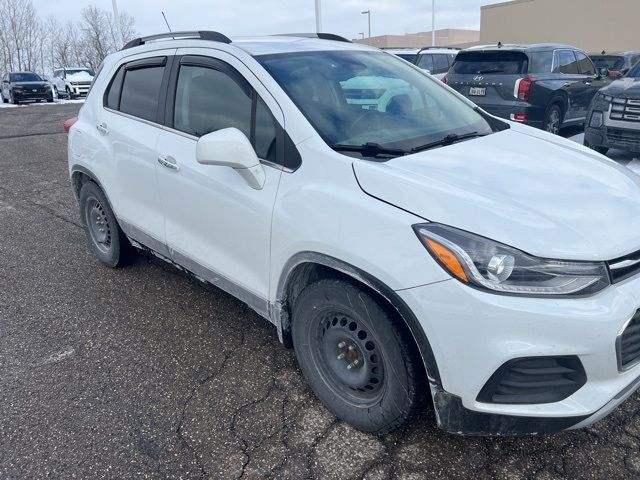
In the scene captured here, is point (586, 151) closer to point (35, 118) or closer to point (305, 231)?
point (305, 231)

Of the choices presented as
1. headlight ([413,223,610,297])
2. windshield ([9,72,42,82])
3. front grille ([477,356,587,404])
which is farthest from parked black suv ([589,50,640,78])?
windshield ([9,72,42,82])

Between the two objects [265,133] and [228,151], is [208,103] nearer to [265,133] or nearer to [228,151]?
[265,133]

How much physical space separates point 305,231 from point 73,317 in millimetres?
2219

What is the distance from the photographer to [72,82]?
28.6m

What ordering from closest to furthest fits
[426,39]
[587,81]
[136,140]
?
[136,140] → [587,81] → [426,39]

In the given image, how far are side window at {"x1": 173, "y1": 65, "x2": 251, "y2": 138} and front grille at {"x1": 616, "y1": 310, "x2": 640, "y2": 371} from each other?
1980 mm

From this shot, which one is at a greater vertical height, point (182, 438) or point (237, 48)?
point (237, 48)

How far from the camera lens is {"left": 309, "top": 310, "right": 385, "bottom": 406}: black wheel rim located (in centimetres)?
246

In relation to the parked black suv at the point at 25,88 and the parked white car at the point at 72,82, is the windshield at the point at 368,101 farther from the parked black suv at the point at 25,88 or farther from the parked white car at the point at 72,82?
the parked white car at the point at 72,82

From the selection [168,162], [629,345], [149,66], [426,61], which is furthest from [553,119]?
[629,345]

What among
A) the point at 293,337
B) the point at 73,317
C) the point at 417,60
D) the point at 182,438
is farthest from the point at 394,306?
the point at 417,60

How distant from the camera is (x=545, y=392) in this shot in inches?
82.0

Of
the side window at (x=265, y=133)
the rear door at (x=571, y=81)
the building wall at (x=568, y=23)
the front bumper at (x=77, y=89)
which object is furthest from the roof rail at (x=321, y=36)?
the building wall at (x=568, y=23)

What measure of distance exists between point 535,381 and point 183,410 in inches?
68.4
